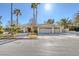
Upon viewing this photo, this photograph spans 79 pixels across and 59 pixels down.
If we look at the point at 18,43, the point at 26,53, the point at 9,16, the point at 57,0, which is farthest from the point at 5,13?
the point at 57,0

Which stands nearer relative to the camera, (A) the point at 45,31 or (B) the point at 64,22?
(B) the point at 64,22

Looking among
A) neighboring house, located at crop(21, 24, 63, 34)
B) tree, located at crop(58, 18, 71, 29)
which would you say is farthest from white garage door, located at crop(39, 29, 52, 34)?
tree, located at crop(58, 18, 71, 29)

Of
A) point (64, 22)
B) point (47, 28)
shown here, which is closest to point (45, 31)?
point (47, 28)

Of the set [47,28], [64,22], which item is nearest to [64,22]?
[64,22]

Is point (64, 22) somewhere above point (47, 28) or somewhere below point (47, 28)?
above

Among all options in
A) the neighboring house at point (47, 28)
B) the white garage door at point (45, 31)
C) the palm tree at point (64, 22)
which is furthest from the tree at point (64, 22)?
the white garage door at point (45, 31)

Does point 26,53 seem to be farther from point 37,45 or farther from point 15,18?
point 15,18

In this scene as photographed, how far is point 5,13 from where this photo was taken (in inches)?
266

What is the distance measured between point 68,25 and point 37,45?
110cm

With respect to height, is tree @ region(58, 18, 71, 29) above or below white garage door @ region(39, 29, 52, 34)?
above

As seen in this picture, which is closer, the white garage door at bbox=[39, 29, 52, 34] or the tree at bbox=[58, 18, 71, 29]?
the tree at bbox=[58, 18, 71, 29]

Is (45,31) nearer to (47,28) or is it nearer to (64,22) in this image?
(47,28)

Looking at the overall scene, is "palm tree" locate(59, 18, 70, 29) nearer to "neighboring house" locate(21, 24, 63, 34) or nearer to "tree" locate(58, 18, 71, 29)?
"tree" locate(58, 18, 71, 29)

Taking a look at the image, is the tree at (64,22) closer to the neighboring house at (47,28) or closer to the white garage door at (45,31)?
the neighboring house at (47,28)
